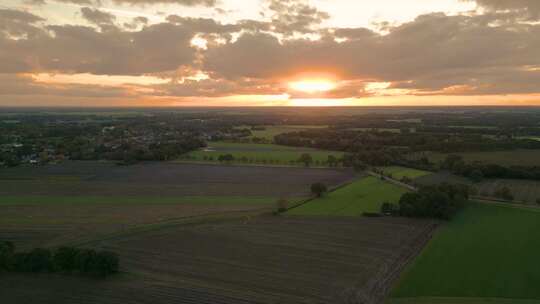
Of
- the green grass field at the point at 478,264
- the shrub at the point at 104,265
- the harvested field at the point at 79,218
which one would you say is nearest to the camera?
the green grass field at the point at 478,264

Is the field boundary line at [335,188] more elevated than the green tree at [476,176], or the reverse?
the green tree at [476,176]

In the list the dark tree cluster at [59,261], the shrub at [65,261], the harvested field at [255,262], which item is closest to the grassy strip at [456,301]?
the harvested field at [255,262]

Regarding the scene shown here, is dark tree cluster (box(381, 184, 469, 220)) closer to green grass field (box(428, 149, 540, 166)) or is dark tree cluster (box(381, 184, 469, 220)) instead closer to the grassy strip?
the grassy strip

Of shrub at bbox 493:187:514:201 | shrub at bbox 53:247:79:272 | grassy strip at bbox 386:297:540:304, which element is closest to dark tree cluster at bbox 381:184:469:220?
shrub at bbox 493:187:514:201

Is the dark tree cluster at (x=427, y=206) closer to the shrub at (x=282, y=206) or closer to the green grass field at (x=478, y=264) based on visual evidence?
the green grass field at (x=478, y=264)

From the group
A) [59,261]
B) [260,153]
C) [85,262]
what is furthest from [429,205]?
[260,153]

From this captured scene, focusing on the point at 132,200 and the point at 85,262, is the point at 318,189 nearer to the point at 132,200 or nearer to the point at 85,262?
the point at 132,200

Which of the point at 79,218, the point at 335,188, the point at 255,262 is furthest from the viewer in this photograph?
the point at 335,188
